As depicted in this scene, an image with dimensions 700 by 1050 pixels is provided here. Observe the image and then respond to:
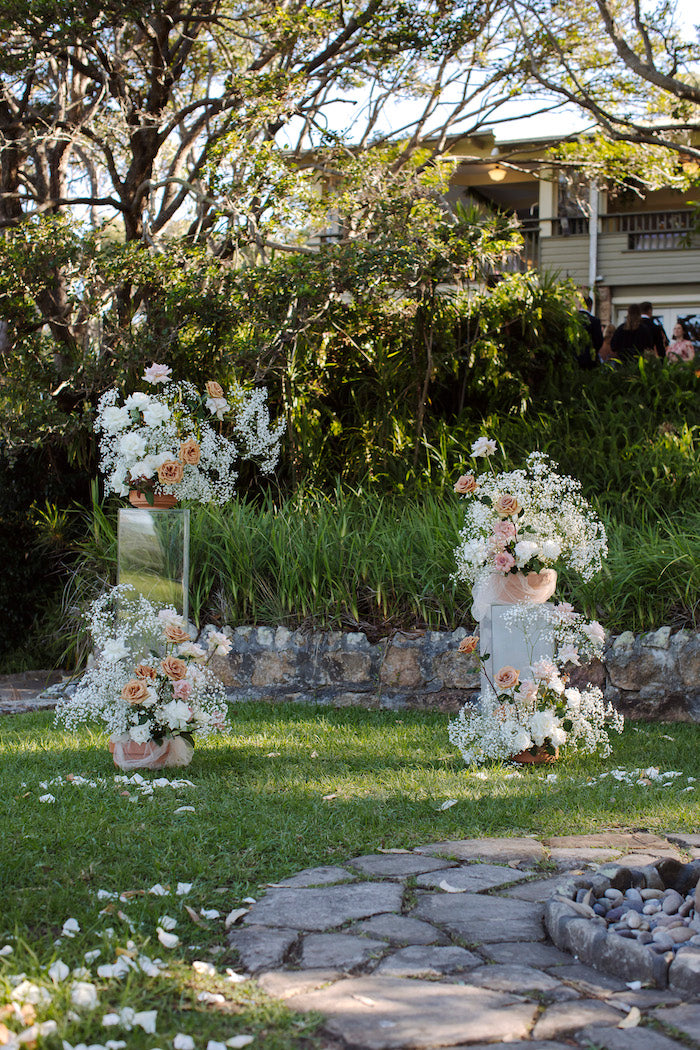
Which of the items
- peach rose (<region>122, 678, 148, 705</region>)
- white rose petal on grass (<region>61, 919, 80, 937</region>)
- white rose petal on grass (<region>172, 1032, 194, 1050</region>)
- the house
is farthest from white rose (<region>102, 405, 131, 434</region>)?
the house

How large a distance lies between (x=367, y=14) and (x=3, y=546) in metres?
6.18

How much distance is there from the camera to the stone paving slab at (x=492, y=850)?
3051 millimetres

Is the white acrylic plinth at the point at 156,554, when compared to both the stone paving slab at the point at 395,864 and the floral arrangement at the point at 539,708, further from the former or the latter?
the stone paving slab at the point at 395,864

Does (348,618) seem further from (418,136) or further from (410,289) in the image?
(418,136)

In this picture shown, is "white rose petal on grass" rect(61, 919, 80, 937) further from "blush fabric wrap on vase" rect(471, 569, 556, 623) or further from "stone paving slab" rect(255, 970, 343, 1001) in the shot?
"blush fabric wrap on vase" rect(471, 569, 556, 623)

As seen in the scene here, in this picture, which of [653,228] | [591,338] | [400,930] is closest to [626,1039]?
[400,930]

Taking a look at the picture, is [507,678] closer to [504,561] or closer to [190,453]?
[504,561]

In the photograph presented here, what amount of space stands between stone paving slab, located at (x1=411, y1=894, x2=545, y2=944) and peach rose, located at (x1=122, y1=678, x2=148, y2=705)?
175 cm

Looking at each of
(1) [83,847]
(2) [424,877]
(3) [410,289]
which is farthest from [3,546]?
(2) [424,877]

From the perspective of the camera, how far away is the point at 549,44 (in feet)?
36.5

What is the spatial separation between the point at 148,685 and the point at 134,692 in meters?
0.18

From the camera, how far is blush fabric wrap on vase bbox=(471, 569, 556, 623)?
14.9ft

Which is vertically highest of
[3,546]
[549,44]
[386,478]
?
[549,44]

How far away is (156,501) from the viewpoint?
4867 millimetres
